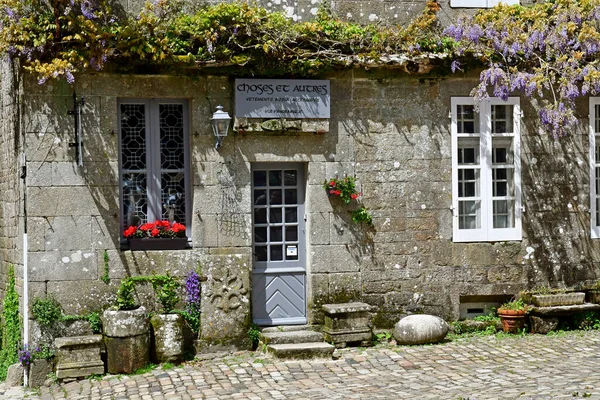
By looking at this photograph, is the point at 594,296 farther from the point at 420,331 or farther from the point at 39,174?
the point at 39,174

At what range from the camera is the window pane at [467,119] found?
10.7m

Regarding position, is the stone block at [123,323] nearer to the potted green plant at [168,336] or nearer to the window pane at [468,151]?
the potted green plant at [168,336]

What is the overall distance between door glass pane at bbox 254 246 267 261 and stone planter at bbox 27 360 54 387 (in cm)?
258

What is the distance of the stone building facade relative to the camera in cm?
951

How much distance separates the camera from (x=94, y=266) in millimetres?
9562

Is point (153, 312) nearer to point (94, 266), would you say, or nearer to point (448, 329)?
point (94, 266)

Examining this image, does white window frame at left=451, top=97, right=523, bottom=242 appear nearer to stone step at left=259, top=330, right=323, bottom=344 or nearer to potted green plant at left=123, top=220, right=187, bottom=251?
stone step at left=259, top=330, right=323, bottom=344

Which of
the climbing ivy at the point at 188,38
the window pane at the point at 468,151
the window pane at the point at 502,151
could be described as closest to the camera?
the climbing ivy at the point at 188,38

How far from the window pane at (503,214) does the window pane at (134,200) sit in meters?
4.19

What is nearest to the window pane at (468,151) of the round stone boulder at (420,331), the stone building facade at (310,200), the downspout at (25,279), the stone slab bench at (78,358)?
the stone building facade at (310,200)

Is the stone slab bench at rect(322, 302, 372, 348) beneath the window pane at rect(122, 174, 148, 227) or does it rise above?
beneath

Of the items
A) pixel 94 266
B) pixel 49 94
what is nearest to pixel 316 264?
pixel 94 266

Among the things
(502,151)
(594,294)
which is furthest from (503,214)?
(594,294)

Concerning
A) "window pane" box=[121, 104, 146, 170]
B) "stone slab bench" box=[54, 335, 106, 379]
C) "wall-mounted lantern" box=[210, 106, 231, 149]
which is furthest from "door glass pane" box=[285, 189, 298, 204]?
"stone slab bench" box=[54, 335, 106, 379]
